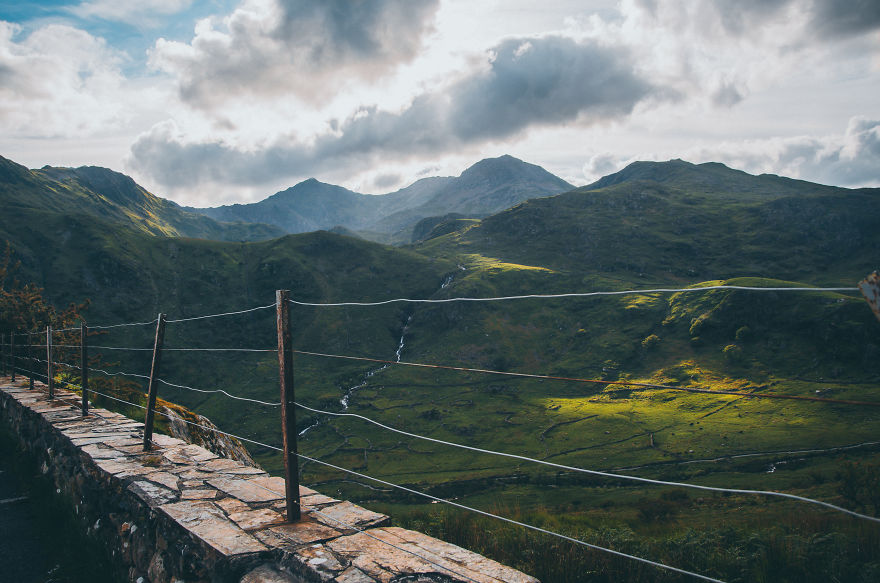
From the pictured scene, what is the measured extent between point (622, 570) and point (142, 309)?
544 feet

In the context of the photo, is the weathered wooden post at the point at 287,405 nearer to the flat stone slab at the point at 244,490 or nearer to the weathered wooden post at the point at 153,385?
the flat stone slab at the point at 244,490

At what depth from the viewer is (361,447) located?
320 feet

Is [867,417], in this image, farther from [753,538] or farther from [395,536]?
[395,536]

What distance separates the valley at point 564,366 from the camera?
143 ft

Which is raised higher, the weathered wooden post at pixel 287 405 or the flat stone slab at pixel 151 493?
the weathered wooden post at pixel 287 405

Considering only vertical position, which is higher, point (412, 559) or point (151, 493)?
point (412, 559)

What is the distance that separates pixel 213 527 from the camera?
16.9ft

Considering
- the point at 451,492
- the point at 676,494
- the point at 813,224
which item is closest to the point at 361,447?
the point at 451,492

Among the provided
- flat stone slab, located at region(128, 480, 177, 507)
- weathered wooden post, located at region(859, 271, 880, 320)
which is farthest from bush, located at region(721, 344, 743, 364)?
weathered wooden post, located at region(859, 271, 880, 320)

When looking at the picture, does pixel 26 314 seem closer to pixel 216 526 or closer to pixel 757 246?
pixel 216 526

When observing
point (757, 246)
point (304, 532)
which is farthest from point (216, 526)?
point (757, 246)

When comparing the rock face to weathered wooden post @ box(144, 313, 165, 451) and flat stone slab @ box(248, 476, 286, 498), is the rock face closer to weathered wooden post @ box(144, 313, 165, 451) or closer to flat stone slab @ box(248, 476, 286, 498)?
flat stone slab @ box(248, 476, 286, 498)

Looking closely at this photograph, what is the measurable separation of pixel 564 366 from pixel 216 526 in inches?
4931

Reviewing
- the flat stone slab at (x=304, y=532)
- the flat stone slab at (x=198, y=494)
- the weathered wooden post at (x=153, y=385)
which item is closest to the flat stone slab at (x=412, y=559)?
the flat stone slab at (x=304, y=532)
